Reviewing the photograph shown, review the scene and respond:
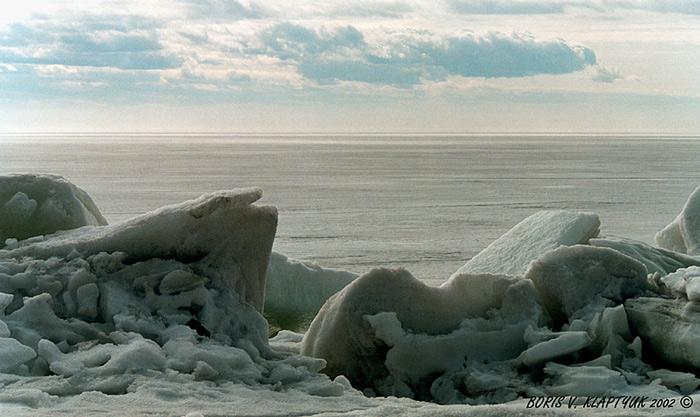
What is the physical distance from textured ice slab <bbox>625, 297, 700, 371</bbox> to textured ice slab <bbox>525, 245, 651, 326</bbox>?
14 centimetres

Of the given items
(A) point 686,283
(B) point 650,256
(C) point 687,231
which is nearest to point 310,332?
(A) point 686,283

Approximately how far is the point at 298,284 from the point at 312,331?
98.2 inches

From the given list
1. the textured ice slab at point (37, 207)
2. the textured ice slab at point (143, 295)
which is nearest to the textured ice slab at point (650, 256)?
the textured ice slab at point (143, 295)

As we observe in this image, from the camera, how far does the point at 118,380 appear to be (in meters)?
2.73

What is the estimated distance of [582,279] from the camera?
12.7ft

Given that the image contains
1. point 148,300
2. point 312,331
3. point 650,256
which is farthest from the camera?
point 650,256

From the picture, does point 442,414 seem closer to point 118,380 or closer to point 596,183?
point 118,380

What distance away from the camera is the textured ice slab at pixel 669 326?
3379 mm

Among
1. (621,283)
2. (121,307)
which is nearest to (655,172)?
(621,283)

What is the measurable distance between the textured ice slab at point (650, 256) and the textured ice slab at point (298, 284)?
2.39m

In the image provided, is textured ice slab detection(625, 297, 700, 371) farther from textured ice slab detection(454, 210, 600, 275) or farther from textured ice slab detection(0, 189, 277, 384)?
textured ice slab detection(0, 189, 277, 384)

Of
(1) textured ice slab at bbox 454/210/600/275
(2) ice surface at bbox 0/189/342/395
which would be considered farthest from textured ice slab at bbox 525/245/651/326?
(2) ice surface at bbox 0/189/342/395

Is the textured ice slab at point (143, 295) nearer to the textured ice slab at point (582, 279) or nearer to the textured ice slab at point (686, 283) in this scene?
the textured ice slab at point (582, 279)

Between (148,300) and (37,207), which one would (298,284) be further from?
(148,300)
